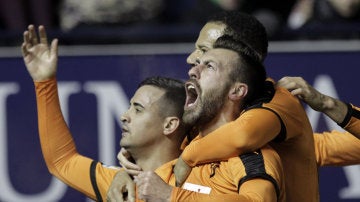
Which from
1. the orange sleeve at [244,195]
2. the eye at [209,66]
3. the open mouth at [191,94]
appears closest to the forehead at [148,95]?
the open mouth at [191,94]

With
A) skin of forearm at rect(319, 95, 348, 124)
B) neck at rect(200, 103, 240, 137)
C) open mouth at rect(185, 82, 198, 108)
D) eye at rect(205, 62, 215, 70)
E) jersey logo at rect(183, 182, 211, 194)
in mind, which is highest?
eye at rect(205, 62, 215, 70)

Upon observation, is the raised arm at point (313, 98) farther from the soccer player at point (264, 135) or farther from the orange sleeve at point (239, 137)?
the orange sleeve at point (239, 137)

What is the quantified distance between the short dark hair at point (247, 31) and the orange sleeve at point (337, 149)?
58cm

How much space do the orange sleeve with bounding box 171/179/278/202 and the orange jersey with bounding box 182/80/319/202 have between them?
0.21 metres

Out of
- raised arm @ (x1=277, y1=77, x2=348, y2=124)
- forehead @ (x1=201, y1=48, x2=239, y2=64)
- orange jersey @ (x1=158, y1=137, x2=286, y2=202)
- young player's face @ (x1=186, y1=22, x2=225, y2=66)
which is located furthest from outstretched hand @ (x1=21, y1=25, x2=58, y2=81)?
raised arm @ (x1=277, y1=77, x2=348, y2=124)

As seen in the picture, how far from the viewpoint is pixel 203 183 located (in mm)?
4965

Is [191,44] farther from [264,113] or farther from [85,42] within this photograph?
[264,113]

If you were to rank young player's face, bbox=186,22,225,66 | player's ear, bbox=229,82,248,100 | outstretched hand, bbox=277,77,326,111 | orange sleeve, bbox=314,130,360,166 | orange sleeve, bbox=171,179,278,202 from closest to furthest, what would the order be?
orange sleeve, bbox=171,179,278,202
player's ear, bbox=229,82,248,100
outstretched hand, bbox=277,77,326,111
young player's face, bbox=186,22,225,66
orange sleeve, bbox=314,130,360,166

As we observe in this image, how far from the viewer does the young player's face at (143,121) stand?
18.6 ft

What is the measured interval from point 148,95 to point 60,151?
0.53 m

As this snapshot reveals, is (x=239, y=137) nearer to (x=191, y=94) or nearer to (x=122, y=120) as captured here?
(x=191, y=94)

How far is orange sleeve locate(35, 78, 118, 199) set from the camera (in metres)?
5.69

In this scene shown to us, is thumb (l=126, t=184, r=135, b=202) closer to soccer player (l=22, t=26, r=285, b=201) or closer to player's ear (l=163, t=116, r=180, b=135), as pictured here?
soccer player (l=22, t=26, r=285, b=201)

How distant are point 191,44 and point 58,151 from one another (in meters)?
1.66
